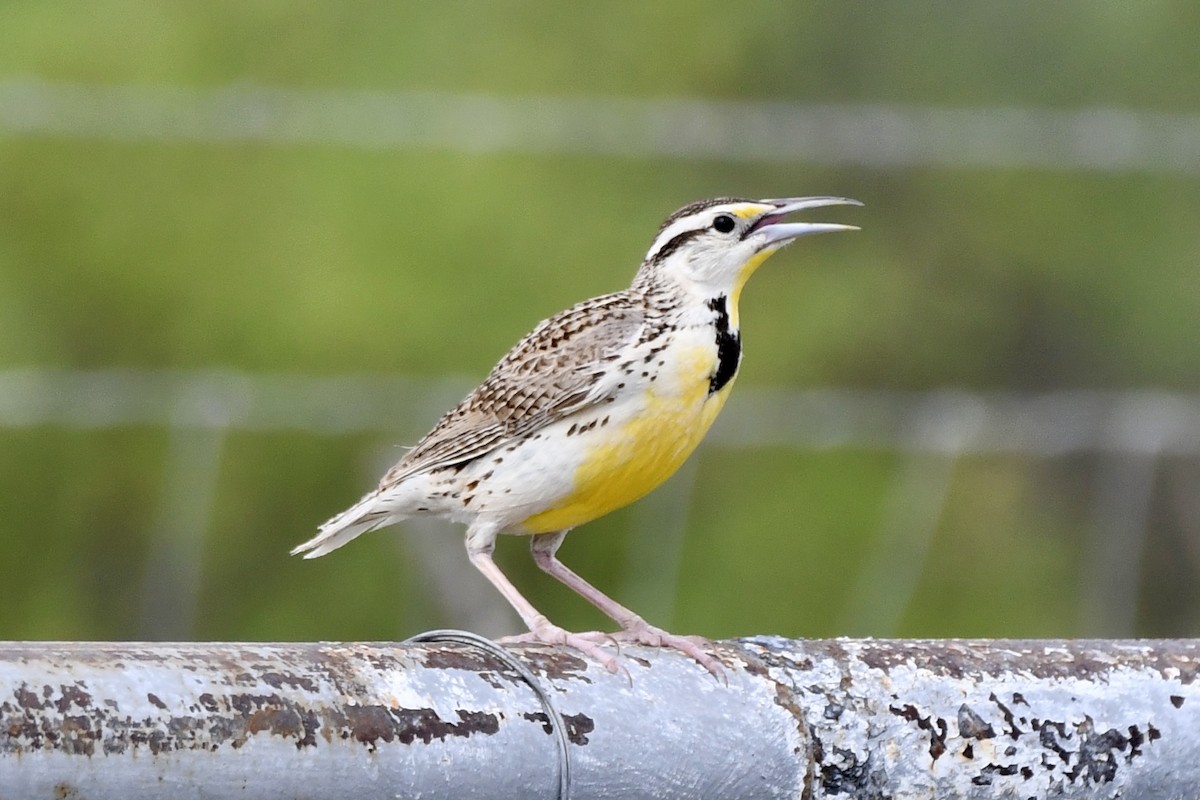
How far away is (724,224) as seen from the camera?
548cm

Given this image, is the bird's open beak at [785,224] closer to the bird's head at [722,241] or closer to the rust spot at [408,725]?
the bird's head at [722,241]

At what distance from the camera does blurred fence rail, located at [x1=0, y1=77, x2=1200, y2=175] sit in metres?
17.6

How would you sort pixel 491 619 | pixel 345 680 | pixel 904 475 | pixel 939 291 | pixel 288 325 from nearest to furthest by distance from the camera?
pixel 345 680 → pixel 491 619 → pixel 904 475 → pixel 288 325 → pixel 939 291

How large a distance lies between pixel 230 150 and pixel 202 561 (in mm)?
4728

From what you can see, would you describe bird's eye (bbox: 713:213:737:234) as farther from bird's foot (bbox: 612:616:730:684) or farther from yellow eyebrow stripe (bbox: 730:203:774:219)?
bird's foot (bbox: 612:616:730:684)

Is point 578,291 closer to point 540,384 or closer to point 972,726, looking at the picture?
point 540,384

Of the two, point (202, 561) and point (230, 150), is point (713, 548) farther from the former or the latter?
point (230, 150)

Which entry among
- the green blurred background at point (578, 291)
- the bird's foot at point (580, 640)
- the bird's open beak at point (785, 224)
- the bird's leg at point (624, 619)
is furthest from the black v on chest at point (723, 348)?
the green blurred background at point (578, 291)

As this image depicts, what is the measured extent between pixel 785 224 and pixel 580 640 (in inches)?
65.2

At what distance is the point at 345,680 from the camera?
2.48m

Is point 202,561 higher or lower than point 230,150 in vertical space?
lower

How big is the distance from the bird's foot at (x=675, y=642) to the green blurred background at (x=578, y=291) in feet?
23.8

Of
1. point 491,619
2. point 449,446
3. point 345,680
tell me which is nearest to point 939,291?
point 491,619

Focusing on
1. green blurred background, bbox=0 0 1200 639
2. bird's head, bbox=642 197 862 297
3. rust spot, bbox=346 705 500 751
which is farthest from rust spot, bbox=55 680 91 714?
green blurred background, bbox=0 0 1200 639
